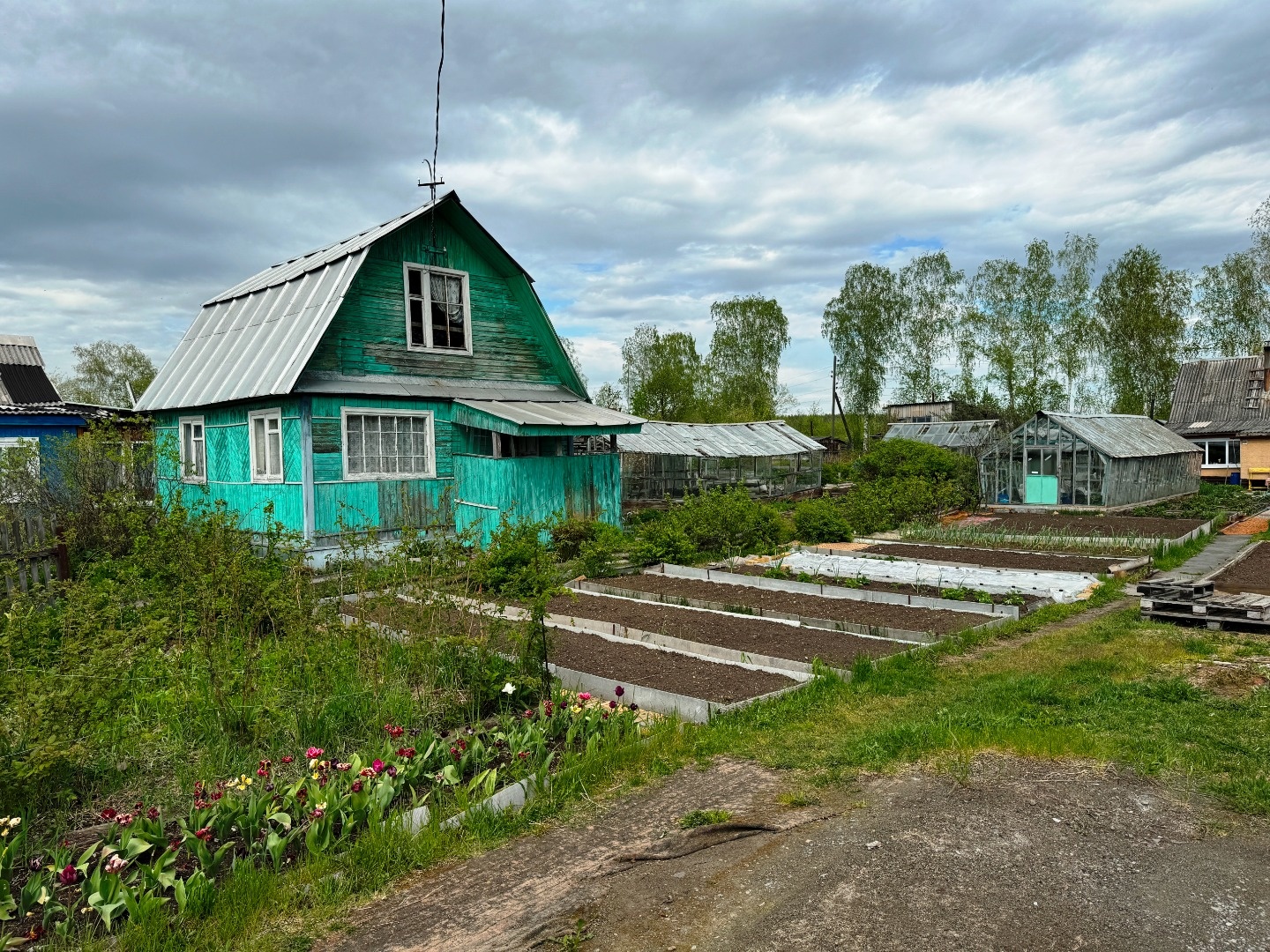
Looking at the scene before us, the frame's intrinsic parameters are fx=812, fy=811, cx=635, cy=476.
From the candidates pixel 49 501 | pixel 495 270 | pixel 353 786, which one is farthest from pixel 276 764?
pixel 495 270

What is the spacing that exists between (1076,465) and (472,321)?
18.0 meters

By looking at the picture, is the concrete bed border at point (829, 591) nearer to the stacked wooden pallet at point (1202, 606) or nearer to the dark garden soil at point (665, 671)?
the stacked wooden pallet at point (1202, 606)

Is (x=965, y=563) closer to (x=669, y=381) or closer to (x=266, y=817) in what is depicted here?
(x=266, y=817)

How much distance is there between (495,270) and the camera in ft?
56.2

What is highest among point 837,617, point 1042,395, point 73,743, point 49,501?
point 1042,395

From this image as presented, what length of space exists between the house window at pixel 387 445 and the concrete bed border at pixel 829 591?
4.82 metres

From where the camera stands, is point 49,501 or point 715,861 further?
point 49,501

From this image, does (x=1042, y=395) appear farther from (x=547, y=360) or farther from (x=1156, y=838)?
(x=1156, y=838)

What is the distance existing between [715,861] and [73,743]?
148 inches

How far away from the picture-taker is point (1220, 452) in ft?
109

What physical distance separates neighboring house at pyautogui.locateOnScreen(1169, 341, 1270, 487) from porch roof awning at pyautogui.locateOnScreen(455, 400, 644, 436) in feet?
90.5

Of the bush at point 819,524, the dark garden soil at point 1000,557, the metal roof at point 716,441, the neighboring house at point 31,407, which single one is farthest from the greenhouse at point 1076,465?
the neighboring house at point 31,407

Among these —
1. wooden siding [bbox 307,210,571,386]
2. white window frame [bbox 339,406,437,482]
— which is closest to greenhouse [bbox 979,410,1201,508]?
wooden siding [bbox 307,210,571,386]

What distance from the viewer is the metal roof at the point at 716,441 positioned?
24.8 metres
